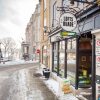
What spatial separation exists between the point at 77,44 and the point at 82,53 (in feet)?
3.61

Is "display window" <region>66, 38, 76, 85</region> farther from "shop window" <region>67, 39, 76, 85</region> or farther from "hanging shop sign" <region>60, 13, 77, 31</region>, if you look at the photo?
"hanging shop sign" <region>60, 13, 77, 31</region>

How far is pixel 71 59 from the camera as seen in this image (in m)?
15.6

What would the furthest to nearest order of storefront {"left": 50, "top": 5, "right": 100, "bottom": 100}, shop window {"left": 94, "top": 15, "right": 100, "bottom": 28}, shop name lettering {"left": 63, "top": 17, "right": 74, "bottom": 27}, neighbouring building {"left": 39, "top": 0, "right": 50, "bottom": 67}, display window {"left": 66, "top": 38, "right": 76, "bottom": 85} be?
neighbouring building {"left": 39, "top": 0, "right": 50, "bottom": 67} → display window {"left": 66, "top": 38, "right": 76, "bottom": 85} → storefront {"left": 50, "top": 5, "right": 100, "bottom": 100} → shop name lettering {"left": 63, "top": 17, "right": 74, "bottom": 27} → shop window {"left": 94, "top": 15, "right": 100, "bottom": 28}

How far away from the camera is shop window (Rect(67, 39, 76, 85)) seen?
15.0 meters

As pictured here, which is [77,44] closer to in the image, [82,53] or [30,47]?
[82,53]

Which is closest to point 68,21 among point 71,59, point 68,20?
point 68,20

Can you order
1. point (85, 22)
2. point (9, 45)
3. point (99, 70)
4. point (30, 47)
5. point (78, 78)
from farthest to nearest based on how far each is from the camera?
1. point (9, 45)
2. point (30, 47)
3. point (78, 78)
4. point (85, 22)
5. point (99, 70)

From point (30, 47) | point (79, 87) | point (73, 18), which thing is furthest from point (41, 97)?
point (30, 47)

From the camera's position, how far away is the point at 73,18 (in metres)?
12.8

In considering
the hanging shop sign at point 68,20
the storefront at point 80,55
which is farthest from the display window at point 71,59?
the hanging shop sign at point 68,20

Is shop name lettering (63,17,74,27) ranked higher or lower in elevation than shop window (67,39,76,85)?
higher

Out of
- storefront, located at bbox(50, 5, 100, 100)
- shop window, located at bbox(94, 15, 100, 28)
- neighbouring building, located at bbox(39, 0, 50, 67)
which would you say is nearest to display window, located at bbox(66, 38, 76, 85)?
storefront, located at bbox(50, 5, 100, 100)

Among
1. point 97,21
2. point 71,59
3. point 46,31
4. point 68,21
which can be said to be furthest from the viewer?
point 46,31

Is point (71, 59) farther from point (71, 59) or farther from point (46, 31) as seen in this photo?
point (46, 31)
